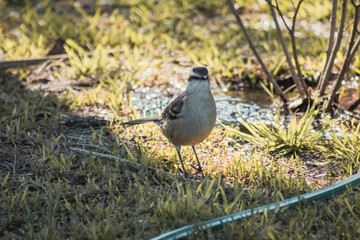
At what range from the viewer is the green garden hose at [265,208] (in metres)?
2.77

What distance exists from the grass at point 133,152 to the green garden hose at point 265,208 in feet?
0.20

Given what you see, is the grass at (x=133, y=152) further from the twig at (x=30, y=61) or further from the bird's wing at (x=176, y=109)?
the bird's wing at (x=176, y=109)

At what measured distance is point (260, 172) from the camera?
3635 millimetres

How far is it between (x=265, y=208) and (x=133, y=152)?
1.54 meters

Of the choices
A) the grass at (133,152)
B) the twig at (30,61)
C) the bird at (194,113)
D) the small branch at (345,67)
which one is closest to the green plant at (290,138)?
the grass at (133,152)

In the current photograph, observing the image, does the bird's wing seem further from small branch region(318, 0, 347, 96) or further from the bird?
small branch region(318, 0, 347, 96)

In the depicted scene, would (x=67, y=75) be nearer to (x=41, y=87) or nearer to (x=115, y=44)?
(x=41, y=87)

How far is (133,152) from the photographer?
4109mm

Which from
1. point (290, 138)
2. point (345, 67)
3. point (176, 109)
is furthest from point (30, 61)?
point (345, 67)

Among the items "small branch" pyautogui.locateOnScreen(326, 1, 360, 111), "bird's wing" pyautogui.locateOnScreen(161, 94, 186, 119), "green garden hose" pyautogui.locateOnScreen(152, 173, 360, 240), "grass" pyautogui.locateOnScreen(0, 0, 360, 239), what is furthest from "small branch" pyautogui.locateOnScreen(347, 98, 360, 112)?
"bird's wing" pyautogui.locateOnScreen(161, 94, 186, 119)

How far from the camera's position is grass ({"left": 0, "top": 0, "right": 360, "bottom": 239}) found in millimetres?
2990

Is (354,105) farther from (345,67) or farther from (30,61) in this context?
(30,61)

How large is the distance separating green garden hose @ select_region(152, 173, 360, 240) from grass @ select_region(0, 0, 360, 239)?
0.06 meters

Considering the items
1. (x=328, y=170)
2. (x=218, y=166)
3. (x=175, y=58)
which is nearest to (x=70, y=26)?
(x=175, y=58)
